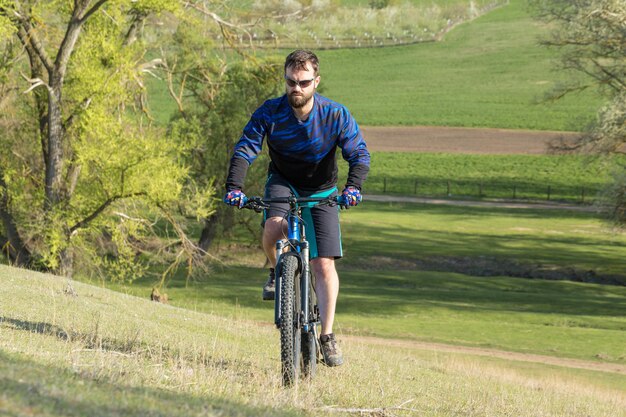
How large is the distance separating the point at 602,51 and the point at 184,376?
33649 mm

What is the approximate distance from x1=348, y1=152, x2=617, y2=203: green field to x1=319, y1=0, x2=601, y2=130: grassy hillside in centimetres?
1219

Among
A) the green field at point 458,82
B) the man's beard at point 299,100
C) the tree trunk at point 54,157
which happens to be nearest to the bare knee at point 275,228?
the man's beard at point 299,100

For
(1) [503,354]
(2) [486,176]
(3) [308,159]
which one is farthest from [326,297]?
(2) [486,176]

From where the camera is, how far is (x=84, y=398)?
5.43 meters

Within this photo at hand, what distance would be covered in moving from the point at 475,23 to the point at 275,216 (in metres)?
140

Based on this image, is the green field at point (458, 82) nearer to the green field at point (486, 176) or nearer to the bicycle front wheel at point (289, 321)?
the green field at point (486, 176)

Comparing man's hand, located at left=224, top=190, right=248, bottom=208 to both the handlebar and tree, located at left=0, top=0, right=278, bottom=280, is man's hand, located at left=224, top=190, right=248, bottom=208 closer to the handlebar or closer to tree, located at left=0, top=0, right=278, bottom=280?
the handlebar

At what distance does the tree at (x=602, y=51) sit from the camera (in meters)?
35.6

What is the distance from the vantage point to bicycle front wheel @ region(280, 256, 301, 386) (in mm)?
7926

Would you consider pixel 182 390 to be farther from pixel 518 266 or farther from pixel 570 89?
pixel 570 89

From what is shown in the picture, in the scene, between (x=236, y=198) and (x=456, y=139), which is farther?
(x=456, y=139)

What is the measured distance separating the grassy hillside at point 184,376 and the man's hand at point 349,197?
4.61ft

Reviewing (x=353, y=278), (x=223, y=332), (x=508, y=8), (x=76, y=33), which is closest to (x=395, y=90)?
(x=508, y=8)

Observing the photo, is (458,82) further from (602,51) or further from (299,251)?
(299,251)
